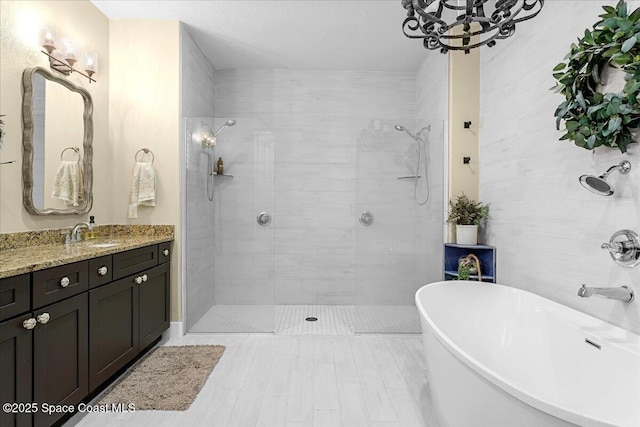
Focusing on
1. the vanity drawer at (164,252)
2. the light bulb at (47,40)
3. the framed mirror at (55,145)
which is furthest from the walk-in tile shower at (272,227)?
the light bulb at (47,40)

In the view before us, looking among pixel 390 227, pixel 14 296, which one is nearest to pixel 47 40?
pixel 14 296

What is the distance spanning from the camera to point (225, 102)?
437 cm

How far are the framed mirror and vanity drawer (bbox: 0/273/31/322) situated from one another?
1.03 meters

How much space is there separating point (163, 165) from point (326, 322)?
2192 millimetres

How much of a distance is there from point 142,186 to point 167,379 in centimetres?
160

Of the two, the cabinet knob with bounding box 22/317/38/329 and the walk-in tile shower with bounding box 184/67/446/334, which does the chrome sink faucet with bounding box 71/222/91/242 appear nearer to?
the walk-in tile shower with bounding box 184/67/446/334

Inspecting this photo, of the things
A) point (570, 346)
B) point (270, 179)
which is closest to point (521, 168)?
point (570, 346)

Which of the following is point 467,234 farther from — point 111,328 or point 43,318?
point 43,318

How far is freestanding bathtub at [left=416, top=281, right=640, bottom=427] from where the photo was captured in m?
1.18

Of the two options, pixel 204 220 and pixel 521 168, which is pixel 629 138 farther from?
pixel 204 220

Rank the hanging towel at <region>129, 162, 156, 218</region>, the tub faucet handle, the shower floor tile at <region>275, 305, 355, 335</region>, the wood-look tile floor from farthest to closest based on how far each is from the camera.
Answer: the shower floor tile at <region>275, 305, 355, 335</region> → the hanging towel at <region>129, 162, 156, 218</region> → the wood-look tile floor → the tub faucet handle

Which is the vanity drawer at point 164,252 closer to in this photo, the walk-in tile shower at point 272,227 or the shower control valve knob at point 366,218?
the walk-in tile shower at point 272,227

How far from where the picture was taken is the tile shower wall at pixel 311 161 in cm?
435

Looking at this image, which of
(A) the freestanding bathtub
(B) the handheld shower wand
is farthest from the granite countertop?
(B) the handheld shower wand
